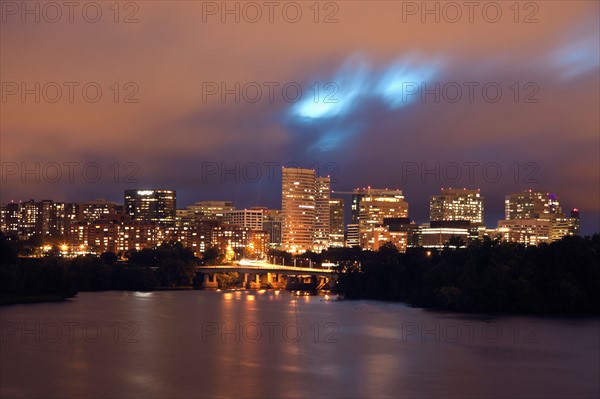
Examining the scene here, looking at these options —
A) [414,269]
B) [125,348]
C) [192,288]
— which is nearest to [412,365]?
[125,348]

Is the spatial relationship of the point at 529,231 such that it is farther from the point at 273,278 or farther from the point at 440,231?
the point at 273,278

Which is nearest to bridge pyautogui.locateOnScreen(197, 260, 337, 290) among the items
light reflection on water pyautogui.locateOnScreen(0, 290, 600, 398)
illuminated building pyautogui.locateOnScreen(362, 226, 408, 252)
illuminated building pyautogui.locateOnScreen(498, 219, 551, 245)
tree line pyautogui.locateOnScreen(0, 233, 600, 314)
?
tree line pyautogui.locateOnScreen(0, 233, 600, 314)

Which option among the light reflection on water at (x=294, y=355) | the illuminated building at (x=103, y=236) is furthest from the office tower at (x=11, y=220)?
the light reflection on water at (x=294, y=355)

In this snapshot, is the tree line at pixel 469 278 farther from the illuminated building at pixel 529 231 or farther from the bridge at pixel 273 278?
the illuminated building at pixel 529 231

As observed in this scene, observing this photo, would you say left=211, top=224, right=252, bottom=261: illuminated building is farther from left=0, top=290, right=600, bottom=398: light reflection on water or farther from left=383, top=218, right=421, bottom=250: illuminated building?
left=0, top=290, right=600, bottom=398: light reflection on water

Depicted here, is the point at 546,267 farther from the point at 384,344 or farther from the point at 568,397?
the point at 568,397

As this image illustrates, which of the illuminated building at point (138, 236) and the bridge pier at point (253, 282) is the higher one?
the illuminated building at point (138, 236)

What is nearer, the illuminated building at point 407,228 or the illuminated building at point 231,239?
the illuminated building at point 231,239
